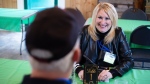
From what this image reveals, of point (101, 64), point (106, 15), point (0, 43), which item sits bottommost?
point (0, 43)

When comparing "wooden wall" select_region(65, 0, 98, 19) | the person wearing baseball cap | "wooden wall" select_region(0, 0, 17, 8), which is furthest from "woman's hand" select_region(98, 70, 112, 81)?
"wooden wall" select_region(0, 0, 17, 8)

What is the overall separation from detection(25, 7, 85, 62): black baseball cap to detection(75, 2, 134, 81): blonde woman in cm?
121

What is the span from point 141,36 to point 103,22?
102 cm

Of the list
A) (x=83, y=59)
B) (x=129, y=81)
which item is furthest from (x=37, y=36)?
(x=83, y=59)

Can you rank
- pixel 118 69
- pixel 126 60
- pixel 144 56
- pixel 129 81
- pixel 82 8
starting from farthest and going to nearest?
pixel 82 8 → pixel 144 56 → pixel 126 60 → pixel 118 69 → pixel 129 81

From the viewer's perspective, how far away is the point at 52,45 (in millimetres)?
507

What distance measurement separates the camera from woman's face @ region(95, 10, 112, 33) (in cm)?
179

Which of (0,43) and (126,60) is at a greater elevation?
(126,60)

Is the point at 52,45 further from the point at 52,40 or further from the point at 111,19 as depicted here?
the point at 111,19

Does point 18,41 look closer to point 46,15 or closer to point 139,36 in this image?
point 139,36

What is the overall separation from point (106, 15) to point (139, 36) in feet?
3.33

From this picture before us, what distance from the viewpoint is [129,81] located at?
4.57 feet

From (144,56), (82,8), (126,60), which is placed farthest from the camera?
(82,8)

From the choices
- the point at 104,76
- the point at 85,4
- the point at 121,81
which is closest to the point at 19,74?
the point at 104,76
